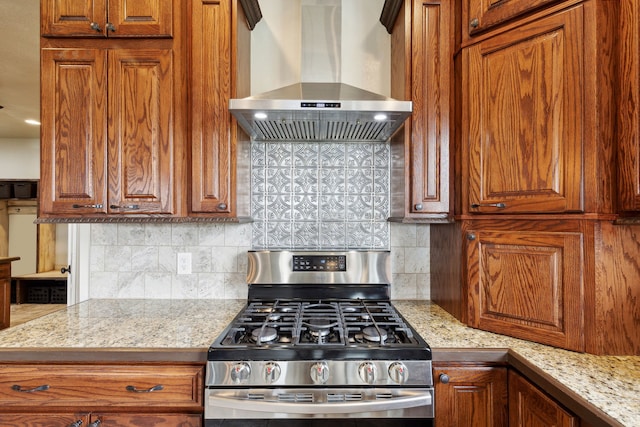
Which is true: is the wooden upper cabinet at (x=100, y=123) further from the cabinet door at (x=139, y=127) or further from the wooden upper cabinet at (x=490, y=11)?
the wooden upper cabinet at (x=490, y=11)

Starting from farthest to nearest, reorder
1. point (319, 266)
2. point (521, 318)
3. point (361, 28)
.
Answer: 1. point (361, 28)
2. point (319, 266)
3. point (521, 318)

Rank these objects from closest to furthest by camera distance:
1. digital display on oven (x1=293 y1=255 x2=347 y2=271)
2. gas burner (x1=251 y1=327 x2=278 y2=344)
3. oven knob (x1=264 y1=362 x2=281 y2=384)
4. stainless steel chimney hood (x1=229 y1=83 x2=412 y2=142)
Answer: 1. oven knob (x1=264 y1=362 x2=281 y2=384)
2. gas burner (x1=251 y1=327 x2=278 y2=344)
3. stainless steel chimney hood (x1=229 y1=83 x2=412 y2=142)
4. digital display on oven (x1=293 y1=255 x2=347 y2=271)

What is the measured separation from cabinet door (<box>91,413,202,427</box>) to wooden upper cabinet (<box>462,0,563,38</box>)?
1.86 meters

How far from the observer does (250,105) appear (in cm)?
148

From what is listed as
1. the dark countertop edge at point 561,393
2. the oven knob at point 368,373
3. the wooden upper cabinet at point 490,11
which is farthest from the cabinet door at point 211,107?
the dark countertop edge at point 561,393

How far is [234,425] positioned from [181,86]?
1.41m

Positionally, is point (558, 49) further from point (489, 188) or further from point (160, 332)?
point (160, 332)

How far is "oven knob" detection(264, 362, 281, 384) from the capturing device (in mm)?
1209

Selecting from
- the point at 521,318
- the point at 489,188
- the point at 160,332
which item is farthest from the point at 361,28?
the point at 160,332

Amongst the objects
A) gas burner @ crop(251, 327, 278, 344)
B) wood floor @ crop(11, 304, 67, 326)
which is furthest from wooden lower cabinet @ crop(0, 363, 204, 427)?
wood floor @ crop(11, 304, 67, 326)

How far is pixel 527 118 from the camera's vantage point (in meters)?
1.32

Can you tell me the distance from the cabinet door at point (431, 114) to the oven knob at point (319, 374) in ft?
2.63

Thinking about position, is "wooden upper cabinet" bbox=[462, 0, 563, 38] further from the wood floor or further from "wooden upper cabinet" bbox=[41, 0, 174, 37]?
the wood floor

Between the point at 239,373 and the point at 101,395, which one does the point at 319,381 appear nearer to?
the point at 239,373
